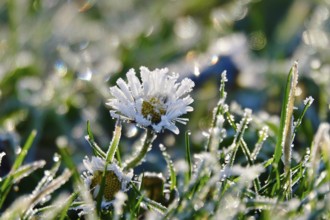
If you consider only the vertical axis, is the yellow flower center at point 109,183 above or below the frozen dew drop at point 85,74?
below

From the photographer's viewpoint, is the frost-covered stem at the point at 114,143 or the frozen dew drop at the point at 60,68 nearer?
the frost-covered stem at the point at 114,143

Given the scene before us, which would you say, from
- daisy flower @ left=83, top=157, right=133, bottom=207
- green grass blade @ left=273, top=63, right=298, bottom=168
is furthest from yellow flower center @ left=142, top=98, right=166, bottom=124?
green grass blade @ left=273, top=63, right=298, bottom=168

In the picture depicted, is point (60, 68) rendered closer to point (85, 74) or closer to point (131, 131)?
point (85, 74)

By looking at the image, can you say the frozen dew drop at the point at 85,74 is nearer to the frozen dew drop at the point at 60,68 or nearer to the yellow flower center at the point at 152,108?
the frozen dew drop at the point at 60,68

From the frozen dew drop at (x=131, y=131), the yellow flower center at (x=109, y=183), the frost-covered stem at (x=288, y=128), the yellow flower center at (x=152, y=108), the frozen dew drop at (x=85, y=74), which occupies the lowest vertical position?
the frozen dew drop at (x=131, y=131)

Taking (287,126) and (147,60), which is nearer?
(287,126)

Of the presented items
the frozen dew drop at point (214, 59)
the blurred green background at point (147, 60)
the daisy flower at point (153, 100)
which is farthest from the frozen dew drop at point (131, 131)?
the daisy flower at point (153, 100)

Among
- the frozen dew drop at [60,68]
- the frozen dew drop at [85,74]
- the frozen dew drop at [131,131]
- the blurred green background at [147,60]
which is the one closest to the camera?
the frozen dew drop at [131,131]

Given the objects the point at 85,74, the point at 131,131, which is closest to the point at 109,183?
the point at 131,131

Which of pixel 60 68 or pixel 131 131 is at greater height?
pixel 60 68
